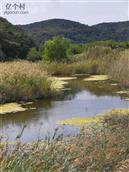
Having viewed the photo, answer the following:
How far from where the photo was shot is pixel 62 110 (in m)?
12.5

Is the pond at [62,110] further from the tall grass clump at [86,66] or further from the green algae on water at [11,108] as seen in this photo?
the tall grass clump at [86,66]

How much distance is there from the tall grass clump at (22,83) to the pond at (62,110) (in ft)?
1.54

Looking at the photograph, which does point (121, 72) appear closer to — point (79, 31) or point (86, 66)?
point (86, 66)

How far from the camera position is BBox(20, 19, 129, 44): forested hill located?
245 ft

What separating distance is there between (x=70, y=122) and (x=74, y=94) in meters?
5.78

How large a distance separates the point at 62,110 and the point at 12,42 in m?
26.4

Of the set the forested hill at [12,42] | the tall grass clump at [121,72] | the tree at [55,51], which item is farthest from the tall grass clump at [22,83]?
the forested hill at [12,42]

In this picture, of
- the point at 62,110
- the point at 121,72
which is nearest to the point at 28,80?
the point at 62,110

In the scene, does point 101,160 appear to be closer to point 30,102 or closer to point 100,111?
point 100,111

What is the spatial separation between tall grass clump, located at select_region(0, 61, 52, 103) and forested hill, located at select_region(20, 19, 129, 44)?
5721cm

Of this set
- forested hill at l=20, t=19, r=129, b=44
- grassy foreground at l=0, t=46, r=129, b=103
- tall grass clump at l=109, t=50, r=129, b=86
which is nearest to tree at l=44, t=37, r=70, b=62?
grassy foreground at l=0, t=46, r=129, b=103

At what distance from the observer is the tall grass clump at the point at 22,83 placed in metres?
14.1

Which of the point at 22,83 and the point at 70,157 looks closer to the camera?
the point at 70,157

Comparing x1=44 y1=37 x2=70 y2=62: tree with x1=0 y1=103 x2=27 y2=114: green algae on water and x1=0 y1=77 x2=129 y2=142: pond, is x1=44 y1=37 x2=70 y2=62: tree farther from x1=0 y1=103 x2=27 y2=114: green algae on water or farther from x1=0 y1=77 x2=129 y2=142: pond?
x1=0 y1=103 x2=27 y2=114: green algae on water
